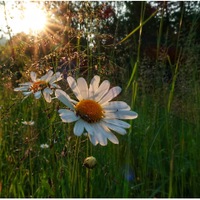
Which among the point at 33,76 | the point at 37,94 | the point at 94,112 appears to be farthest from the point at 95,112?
the point at 33,76

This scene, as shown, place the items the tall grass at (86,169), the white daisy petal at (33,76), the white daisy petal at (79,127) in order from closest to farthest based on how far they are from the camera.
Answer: the white daisy petal at (79,127) < the tall grass at (86,169) < the white daisy petal at (33,76)

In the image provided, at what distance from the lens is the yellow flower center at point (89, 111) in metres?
0.83

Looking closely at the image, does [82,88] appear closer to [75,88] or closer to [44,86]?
[75,88]

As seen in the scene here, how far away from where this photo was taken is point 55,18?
1.46 m

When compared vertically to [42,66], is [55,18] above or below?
above

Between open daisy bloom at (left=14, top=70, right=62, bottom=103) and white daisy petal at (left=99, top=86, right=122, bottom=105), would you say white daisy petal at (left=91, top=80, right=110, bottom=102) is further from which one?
open daisy bloom at (left=14, top=70, right=62, bottom=103)

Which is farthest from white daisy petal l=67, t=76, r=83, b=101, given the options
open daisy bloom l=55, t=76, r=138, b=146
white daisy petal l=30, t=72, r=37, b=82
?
white daisy petal l=30, t=72, r=37, b=82

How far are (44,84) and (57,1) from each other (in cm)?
45

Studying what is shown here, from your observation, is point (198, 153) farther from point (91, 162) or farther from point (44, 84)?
point (91, 162)

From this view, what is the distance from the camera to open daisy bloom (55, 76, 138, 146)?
0.79 metres

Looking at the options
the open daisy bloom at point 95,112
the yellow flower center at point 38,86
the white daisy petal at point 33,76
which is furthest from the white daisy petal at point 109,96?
the white daisy petal at point 33,76

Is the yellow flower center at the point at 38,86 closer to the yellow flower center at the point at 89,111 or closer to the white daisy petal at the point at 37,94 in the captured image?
the white daisy petal at the point at 37,94

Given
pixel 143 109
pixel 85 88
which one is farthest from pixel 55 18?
pixel 143 109

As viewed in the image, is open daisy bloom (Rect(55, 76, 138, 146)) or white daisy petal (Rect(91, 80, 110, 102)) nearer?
open daisy bloom (Rect(55, 76, 138, 146))
